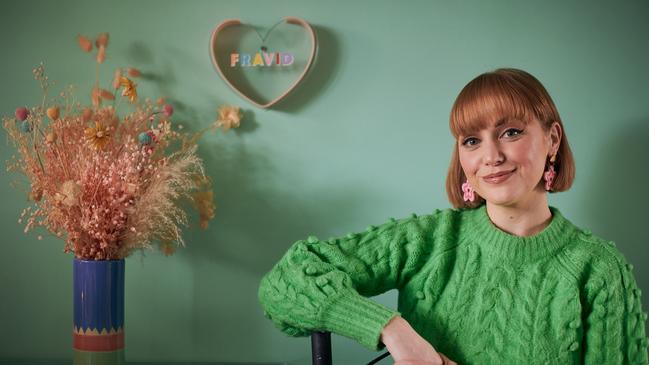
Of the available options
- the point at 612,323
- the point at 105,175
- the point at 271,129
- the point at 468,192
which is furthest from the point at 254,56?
the point at 612,323

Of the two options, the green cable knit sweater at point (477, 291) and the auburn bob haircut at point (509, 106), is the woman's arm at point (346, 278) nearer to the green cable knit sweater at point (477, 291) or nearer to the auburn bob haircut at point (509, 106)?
the green cable knit sweater at point (477, 291)

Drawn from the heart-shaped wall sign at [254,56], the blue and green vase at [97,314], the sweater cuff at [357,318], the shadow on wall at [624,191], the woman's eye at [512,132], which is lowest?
the blue and green vase at [97,314]

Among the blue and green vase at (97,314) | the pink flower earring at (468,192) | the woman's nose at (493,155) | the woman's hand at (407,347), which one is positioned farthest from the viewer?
the blue and green vase at (97,314)

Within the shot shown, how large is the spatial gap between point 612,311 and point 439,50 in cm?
110

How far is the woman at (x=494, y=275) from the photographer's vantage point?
1697mm

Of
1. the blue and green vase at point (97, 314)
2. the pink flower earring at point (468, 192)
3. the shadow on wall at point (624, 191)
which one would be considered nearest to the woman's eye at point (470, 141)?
the pink flower earring at point (468, 192)

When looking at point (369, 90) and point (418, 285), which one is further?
point (369, 90)

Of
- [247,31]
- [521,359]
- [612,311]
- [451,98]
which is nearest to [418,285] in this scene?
[521,359]

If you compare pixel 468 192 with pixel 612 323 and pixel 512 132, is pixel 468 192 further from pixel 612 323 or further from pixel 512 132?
pixel 612 323

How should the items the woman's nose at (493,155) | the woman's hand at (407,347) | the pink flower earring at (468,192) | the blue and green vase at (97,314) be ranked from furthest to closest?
the blue and green vase at (97,314) → the pink flower earring at (468,192) → the woman's nose at (493,155) → the woman's hand at (407,347)

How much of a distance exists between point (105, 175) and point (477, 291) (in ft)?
3.67

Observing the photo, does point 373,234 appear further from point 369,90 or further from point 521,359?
point 369,90

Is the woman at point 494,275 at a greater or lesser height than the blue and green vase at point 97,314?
Answer: greater

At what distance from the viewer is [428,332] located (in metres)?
1.81
